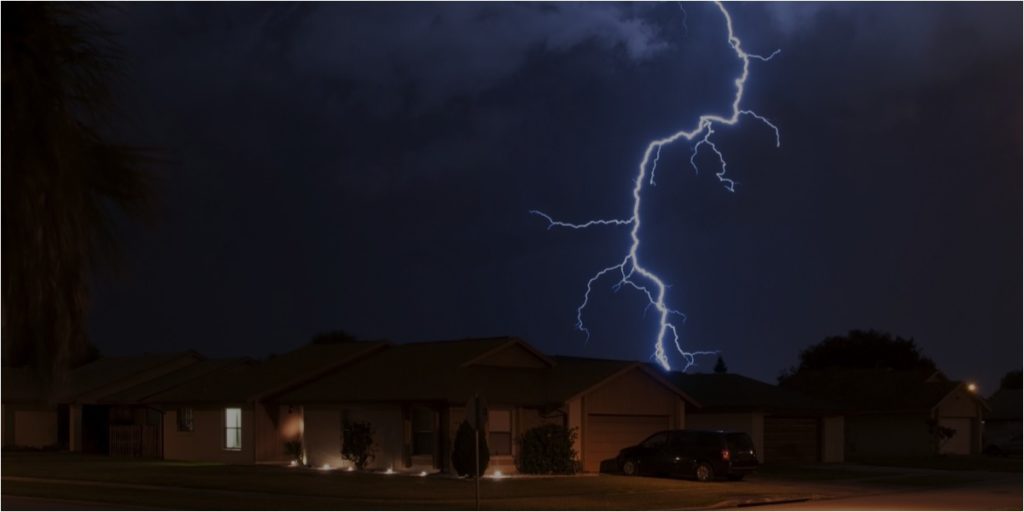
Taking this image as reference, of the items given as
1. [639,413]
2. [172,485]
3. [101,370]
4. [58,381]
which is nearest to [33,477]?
[172,485]

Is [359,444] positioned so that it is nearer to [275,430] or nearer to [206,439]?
[275,430]

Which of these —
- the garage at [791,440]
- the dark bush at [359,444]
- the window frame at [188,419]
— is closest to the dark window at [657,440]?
the dark bush at [359,444]

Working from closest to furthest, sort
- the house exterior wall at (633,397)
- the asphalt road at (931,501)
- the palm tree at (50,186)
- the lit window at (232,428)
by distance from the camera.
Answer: the palm tree at (50,186), the asphalt road at (931,501), the house exterior wall at (633,397), the lit window at (232,428)

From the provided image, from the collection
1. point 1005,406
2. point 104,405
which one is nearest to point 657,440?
point 104,405

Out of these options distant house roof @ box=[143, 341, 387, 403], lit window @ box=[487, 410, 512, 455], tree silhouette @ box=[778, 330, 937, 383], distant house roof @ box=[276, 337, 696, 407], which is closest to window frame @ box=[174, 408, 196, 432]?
distant house roof @ box=[143, 341, 387, 403]

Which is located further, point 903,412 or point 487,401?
point 903,412

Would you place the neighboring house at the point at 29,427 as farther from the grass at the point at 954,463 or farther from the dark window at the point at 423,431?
the grass at the point at 954,463

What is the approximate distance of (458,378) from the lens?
130 ft

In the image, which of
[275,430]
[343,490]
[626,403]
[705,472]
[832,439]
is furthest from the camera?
[832,439]

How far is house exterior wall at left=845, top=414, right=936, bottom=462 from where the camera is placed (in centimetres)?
5853

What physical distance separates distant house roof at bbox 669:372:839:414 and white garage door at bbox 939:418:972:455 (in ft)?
35.4

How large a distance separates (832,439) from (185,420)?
80.5 ft

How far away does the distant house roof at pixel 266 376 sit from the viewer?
44.0 meters

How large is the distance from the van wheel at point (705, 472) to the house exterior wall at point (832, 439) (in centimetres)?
1598
